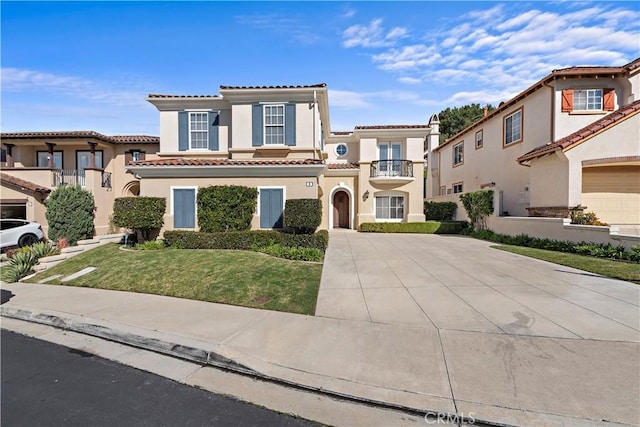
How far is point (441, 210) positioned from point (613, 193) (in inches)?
398

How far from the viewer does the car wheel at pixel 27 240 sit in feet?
44.6

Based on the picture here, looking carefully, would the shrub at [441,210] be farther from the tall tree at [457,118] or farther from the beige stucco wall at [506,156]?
the tall tree at [457,118]

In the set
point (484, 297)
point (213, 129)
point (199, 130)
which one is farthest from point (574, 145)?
point (199, 130)

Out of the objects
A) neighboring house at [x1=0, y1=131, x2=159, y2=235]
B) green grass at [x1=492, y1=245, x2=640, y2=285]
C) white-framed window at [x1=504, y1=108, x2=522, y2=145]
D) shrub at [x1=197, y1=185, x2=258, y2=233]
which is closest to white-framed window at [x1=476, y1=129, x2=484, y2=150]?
white-framed window at [x1=504, y1=108, x2=522, y2=145]

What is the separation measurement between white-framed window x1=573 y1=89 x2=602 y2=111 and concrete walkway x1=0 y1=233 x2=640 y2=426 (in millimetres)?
11432

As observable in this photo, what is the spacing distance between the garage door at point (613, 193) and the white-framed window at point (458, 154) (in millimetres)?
11497

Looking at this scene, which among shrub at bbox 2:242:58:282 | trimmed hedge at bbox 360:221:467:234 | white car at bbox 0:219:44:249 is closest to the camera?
shrub at bbox 2:242:58:282

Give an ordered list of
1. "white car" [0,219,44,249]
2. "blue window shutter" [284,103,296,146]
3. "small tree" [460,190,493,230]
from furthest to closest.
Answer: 1. "small tree" [460,190,493,230]
2. "blue window shutter" [284,103,296,146]
3. "white car" [0,219,44,249]

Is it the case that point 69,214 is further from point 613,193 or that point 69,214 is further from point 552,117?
point 613,193

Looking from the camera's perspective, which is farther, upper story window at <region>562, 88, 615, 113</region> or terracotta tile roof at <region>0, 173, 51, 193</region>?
terracotta tile roof at <region>0, 173, 51, 193</region>

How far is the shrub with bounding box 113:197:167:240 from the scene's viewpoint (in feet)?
39.1

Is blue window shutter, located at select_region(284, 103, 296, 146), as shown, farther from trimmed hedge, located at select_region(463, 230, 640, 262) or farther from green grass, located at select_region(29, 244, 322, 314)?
trimmed hedge, located at select_region(463, 230, 640, 262)

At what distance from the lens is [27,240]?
1392 cm

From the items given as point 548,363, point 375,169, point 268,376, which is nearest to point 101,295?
point 268,376
